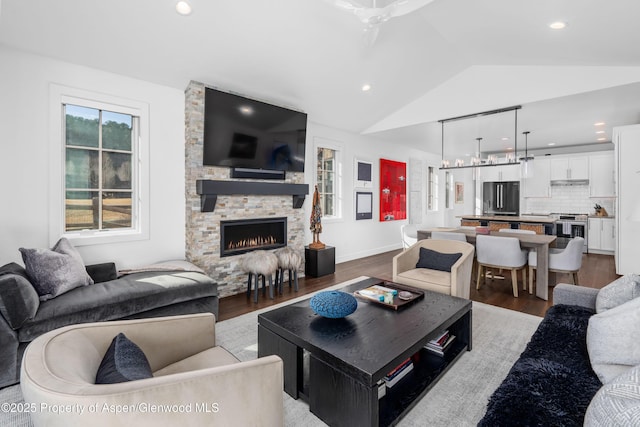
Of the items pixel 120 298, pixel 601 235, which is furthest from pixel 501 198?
pixel 120 298

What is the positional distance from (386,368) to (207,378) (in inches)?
36.8

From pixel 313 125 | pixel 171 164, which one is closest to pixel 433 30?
pixel 313 125

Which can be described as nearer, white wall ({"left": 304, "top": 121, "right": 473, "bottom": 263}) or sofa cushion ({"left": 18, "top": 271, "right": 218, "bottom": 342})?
sofa cushion ({"left": 18, "top": 271, "right": 218, "bottom": 342})

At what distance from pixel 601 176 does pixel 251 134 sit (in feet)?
26.0

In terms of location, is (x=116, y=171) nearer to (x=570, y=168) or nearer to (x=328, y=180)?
(x=328, y=180)

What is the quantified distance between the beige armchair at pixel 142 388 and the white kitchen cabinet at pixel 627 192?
596 centimetres

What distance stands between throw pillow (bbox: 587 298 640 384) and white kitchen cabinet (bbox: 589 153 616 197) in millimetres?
7381

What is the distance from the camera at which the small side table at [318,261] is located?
4.91m

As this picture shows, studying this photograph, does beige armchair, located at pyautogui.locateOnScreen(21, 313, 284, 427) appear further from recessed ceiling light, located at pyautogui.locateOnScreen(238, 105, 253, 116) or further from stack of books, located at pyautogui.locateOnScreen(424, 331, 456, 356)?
recessed ceiling light, located at pyautogui.locateOnScreen(238, 105, 253, 116)

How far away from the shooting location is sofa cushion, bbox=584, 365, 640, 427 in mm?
922

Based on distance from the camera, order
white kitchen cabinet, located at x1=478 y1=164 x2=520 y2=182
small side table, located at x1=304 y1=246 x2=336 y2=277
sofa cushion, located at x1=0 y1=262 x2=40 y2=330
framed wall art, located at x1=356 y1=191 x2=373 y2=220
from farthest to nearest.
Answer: white kitchen cabinet, located at x1=478 y1=164 x2=520 y2=182, framed wall art, located at x1=356 y1=191 x2=373 y2=220, small side table, located at x1=304 y1=246 x2=336 y2=277, sofa cushion, located at x1=0 y1=262 x2=40 y2=330

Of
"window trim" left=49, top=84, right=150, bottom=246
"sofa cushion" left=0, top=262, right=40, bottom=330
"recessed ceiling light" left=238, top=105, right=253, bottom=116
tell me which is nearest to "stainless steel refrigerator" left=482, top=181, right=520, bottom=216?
"recessed ceiling light" left=238, top=105, right=253, bottom=116

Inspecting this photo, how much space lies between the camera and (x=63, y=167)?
315cm

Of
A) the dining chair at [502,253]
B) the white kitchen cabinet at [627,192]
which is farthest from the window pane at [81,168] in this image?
the white kitchen cabinet at [627,192]
